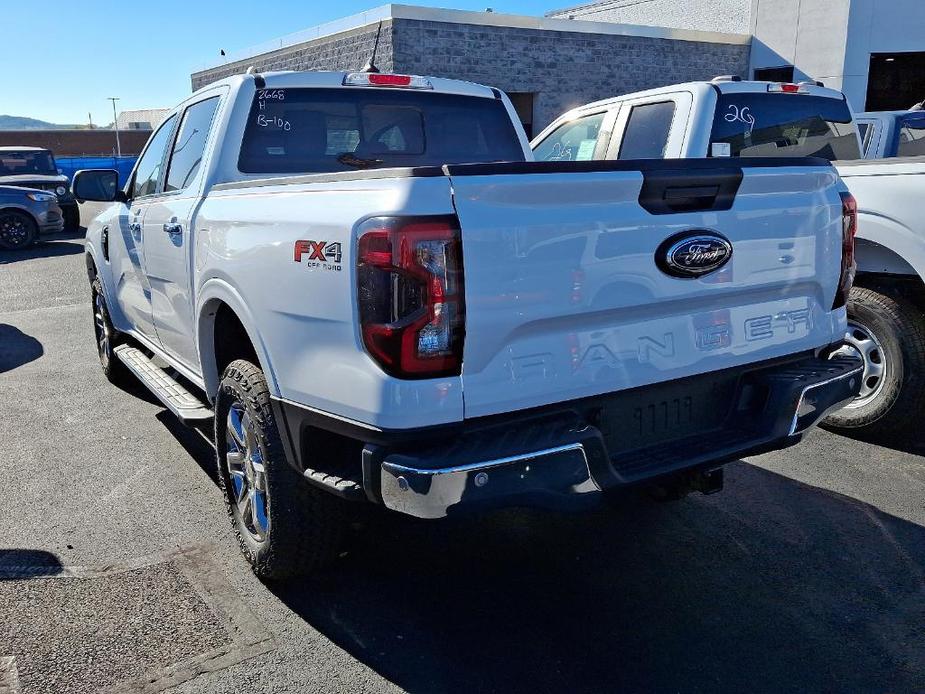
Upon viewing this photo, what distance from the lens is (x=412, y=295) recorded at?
2.37 m

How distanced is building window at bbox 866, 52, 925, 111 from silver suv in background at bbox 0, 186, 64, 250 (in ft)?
67.6

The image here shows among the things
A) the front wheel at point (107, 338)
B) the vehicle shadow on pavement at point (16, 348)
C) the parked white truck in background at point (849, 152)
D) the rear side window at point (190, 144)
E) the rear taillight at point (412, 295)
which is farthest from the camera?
the vehicle shadow on pavement at point (16, 348)

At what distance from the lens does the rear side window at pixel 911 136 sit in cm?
688

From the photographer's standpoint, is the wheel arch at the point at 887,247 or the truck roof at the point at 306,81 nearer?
the truck roof at the point at 306,81

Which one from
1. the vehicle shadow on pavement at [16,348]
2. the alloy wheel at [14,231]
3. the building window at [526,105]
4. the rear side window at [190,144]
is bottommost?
the vehicle shadow on pavement at [16,348]

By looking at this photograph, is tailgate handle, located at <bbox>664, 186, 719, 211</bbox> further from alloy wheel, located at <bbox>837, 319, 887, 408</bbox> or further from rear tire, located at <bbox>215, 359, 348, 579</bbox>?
alloy wheel, located at <bbox>837, 319, 887, 408</bbox>

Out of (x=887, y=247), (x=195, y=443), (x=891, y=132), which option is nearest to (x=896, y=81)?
(x=891, y=132)

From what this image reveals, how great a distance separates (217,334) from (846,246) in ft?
8.96

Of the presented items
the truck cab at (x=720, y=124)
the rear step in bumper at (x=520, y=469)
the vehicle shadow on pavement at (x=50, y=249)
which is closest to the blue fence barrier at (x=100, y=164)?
the vehicle shadow on pavement at (x=50, y=249)

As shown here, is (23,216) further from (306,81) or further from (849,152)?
(849,152)

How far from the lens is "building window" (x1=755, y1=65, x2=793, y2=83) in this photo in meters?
22.7

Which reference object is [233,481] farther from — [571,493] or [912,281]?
[912,281]

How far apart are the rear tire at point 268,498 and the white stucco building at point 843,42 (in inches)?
878

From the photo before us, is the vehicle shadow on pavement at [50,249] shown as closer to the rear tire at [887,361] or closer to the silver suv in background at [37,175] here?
the silver suv in background at [37,175]
